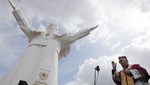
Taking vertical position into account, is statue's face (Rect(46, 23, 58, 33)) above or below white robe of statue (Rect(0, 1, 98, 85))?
above

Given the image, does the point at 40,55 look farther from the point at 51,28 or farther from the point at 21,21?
the point at 21,21

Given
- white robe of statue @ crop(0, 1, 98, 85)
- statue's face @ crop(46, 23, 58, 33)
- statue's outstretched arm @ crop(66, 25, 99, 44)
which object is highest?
statue's face @ crop(46, 23, 58, 33)

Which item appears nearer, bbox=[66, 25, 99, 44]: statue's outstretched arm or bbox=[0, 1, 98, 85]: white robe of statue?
bbox=[0, 1, 98, 85]: white robe of statue

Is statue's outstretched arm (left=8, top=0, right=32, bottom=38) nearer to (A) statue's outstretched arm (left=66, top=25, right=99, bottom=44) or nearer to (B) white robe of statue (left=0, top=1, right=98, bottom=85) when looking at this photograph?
(B) white robe of statue (left=0, top=1, right=98, bottom=85)

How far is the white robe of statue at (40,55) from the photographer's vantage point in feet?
42.2

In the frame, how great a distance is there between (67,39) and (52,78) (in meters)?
3.00

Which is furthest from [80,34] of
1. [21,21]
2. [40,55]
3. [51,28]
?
[21,21]

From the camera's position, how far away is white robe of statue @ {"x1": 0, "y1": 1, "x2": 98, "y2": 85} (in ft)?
42.2

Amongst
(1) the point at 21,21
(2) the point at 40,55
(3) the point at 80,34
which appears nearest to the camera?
(2) the point at 40,55

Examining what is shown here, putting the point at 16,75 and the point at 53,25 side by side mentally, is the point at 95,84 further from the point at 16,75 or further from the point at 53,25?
the point at 53,25

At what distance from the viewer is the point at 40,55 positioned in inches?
551

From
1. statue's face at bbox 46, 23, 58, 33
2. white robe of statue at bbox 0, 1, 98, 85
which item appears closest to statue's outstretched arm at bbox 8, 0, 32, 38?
white robe of statue at bbox 0, 1, 98, 85

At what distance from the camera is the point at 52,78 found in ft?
43.0

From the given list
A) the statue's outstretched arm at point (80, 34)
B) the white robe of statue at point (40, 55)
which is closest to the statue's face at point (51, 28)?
the white robe of statue at point (40, 55)
